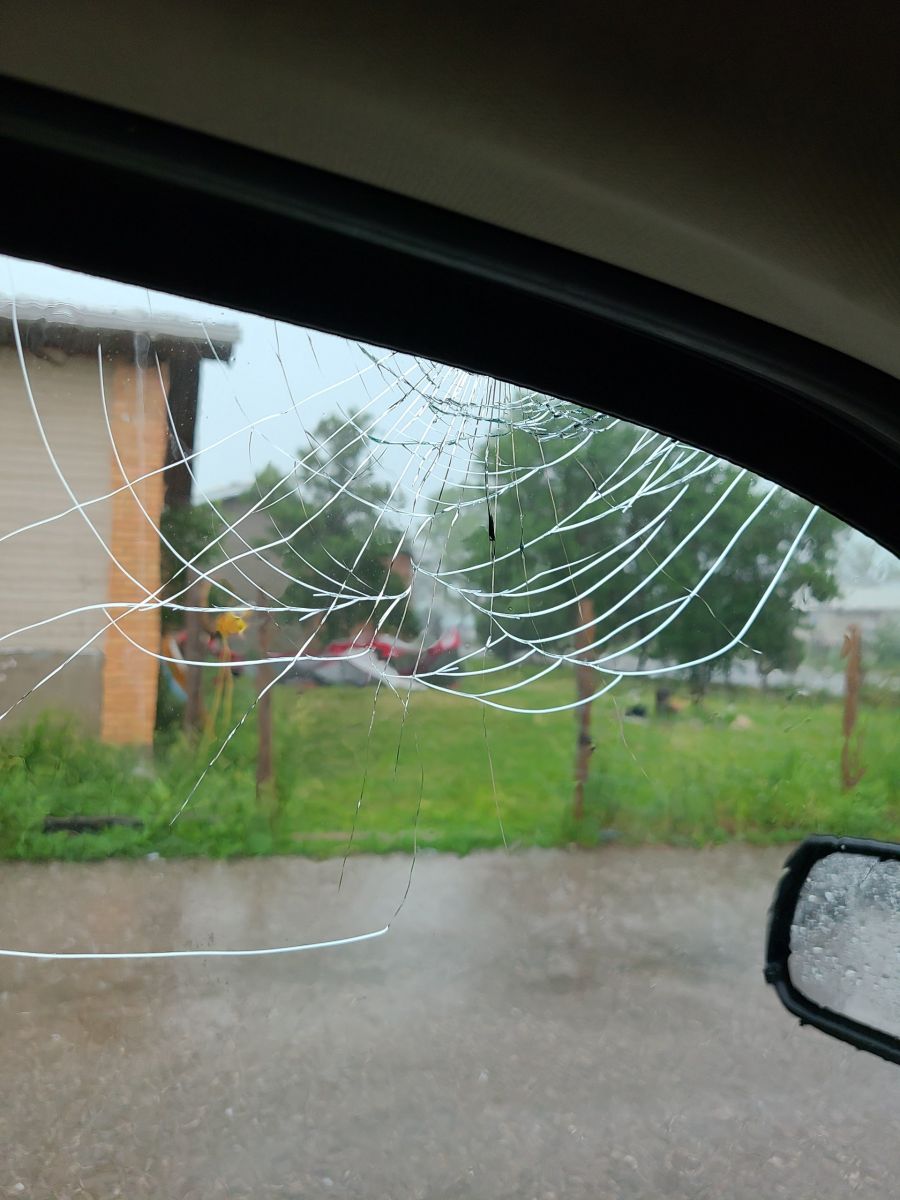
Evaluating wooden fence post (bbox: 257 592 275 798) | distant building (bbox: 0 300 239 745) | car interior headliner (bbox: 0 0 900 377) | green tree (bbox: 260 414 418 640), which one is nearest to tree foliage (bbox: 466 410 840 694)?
green tree (bbox: 260 414 418 640)

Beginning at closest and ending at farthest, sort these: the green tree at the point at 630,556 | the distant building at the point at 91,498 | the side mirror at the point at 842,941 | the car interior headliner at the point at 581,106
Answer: the car interior headliner at the point at 581,106 → the side mirror at the point at 842,941 → the distant building at the point at 91,498 → the green tree at the point at 630,556

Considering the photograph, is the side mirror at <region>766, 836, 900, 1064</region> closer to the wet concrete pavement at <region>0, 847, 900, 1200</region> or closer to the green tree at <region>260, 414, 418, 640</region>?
the wet concrete pavement at <region>0, 847, 900, 1200</region>

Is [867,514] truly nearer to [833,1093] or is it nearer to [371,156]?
[371,156]

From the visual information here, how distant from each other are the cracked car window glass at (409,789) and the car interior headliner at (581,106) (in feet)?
1.39

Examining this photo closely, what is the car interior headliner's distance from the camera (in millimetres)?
437

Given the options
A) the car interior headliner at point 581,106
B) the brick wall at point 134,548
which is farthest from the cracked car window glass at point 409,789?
the car interior headliner at point 581,106

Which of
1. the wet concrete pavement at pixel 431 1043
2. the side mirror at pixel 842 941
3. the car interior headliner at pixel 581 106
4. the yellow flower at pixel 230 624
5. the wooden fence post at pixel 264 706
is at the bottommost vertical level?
the wet concrete pavement at pixel 431 1043

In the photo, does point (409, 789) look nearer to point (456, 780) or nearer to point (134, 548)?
point (456, 780)

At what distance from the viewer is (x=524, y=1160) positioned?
3.43ft

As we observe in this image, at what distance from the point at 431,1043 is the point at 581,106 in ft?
3.19

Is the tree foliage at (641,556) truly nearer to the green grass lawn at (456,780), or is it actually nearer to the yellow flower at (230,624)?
the green grass lawn at (456,780)

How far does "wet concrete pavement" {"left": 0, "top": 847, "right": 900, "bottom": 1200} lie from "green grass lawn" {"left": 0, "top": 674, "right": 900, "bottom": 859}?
0.04 m

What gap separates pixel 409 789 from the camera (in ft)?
3.51

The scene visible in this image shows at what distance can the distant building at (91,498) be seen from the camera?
3.02ft
